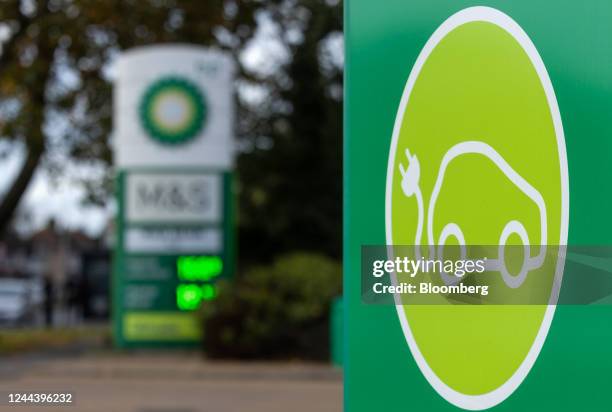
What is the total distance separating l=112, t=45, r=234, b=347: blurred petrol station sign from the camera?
1609 cm

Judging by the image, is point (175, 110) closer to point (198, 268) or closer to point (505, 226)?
point (198, 268)

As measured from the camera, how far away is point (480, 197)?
373 centimetres

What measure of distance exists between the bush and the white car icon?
11046 mm

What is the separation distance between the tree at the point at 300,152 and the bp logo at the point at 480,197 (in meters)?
20.7

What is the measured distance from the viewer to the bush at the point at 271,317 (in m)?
14.7

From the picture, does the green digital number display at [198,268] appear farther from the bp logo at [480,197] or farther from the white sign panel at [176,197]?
the bp logo at [480,197]

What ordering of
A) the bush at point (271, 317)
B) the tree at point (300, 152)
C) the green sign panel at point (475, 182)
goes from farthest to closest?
the tree at point (300, 152) → the bush at point (271, 317) → the green sign panel at point (475, 182)

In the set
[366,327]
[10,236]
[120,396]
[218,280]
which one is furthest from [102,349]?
[10,236]

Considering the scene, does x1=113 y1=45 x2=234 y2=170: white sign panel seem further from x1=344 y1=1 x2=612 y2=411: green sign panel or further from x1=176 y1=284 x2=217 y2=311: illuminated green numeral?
x1=344 y1=1 x2=612 y2=411: green sign panel

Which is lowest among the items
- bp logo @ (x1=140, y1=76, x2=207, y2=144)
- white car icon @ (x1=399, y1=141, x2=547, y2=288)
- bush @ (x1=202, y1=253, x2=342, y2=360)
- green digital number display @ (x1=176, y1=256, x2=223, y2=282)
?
bush @ (x1=202, y1=253, x2=342, y2=360)

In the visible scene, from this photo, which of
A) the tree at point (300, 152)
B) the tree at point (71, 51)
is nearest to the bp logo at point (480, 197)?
the tree at point (71, 51)

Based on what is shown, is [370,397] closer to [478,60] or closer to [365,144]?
[365,144]

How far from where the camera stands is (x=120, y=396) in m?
11.3

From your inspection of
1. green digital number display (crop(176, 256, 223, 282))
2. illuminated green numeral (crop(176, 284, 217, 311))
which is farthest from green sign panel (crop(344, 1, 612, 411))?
green digital number display (crop(176, 256, 223, 282))
